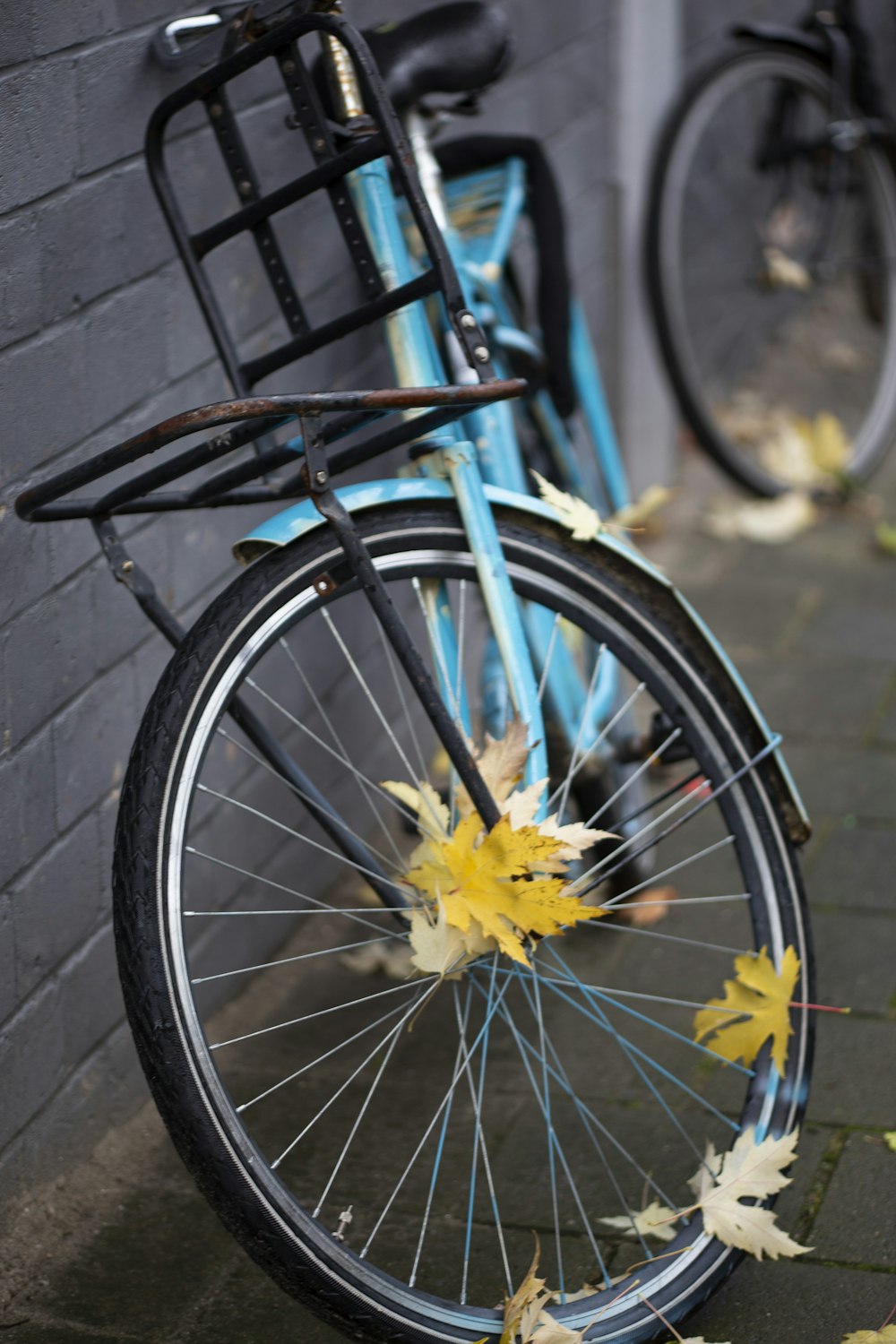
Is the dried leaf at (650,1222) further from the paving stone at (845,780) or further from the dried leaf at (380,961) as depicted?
the paving stone at (845,780)

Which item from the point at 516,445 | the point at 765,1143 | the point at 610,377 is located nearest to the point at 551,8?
the point at 610,377

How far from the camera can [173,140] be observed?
2.24 m

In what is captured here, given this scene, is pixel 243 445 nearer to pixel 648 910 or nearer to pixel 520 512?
pixel 520 512

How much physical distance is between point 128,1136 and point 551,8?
256 cm

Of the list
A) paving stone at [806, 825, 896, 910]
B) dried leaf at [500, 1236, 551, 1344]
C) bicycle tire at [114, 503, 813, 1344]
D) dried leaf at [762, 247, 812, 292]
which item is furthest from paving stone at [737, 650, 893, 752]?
dried leaf at [500, 1236, 551, 1344]

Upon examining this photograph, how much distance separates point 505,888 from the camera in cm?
171

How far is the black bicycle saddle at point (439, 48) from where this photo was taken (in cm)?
227

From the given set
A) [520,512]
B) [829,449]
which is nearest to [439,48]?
[520,512]

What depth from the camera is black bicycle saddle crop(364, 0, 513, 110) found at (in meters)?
2.27

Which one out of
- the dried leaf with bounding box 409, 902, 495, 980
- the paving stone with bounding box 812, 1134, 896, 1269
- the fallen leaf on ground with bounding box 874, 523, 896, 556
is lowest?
the fallen leaf on ground with bounding box 874, 523, 896, 556

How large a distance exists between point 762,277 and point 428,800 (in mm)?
2990

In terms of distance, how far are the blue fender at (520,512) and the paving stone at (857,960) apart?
22.1 inches

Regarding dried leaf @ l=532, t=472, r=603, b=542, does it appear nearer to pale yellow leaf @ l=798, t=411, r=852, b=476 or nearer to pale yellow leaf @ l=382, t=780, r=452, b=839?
pale yellow leaf @ l=382, t=780, r=452, b=839

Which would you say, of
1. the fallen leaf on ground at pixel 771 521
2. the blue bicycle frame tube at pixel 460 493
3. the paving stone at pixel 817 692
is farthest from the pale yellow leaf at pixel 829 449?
the blue bicycle frame tube at pixel 460 493
